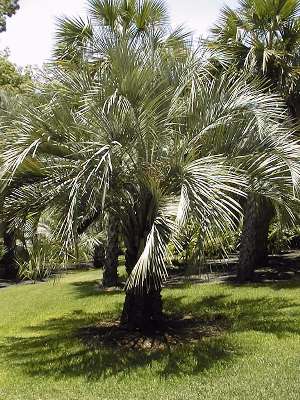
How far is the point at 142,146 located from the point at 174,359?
272 centimetres

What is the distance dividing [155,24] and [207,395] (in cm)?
730

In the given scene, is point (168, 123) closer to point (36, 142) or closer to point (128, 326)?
point (36, 142)

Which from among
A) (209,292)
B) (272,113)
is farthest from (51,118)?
(209,292)

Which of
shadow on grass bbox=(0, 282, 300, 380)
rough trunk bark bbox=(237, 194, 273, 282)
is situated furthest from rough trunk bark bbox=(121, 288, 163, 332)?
rough trunk bark bbox=(237, 194, 273, 282)

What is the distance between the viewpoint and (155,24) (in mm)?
10539

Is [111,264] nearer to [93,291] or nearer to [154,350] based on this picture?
[93,291]

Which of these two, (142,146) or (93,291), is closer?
(142,146)

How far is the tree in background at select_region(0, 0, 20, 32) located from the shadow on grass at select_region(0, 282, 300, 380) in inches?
796

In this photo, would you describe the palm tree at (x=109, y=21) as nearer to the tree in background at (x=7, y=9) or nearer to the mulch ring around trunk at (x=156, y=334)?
the mulch ring around trunk at (x=156, y=334)

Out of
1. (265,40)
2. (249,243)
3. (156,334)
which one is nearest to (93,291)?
(249,243)

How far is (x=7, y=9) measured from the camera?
27.5 metres

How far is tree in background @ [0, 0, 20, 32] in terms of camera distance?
27.1 meters

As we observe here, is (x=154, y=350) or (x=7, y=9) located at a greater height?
(x=7, y=9)

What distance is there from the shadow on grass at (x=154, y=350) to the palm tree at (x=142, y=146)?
100 centimetres
